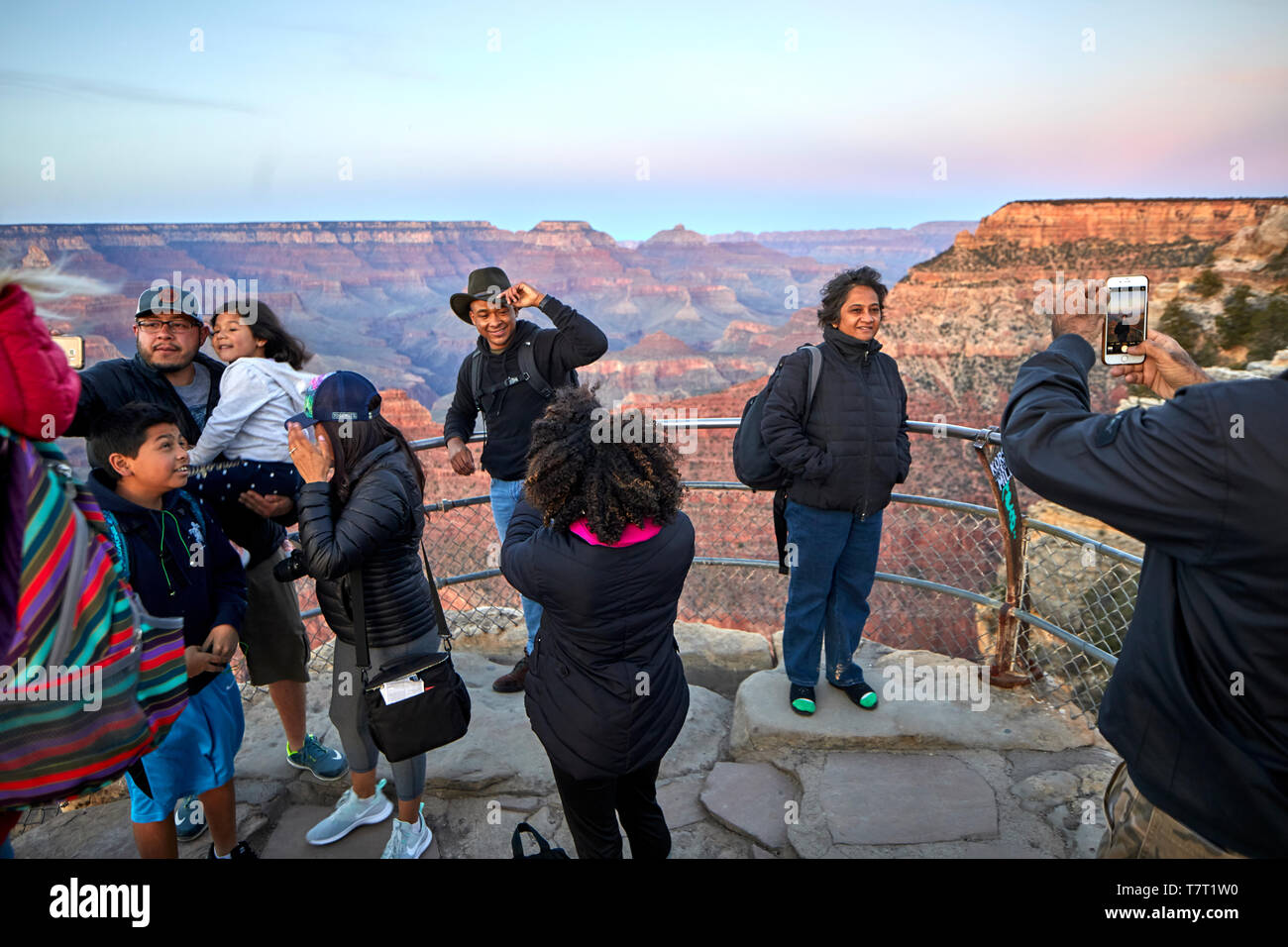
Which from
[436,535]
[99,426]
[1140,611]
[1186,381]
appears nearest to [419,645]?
[99,426]

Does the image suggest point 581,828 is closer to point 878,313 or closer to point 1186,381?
point 1186,381

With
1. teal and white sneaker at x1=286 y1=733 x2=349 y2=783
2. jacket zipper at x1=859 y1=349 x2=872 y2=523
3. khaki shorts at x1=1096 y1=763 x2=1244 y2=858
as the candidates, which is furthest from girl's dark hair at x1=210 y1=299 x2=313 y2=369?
khaki shorts at x1=1096 y1=763 x2=1244 y2=858

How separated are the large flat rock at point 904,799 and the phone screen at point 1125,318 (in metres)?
1.84

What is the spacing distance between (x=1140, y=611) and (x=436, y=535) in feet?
98.0

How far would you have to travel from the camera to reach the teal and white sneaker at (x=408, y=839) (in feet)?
8.34

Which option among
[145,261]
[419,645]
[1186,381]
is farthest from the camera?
[145,261]

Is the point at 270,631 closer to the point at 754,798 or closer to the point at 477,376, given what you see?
the point at 477,376

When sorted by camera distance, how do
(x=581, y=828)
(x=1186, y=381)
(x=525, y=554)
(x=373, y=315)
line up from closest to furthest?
(x=1186, y=381), (x=525, y=554), (x=581, y=828), (x=373, y=315)

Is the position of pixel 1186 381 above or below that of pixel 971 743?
above

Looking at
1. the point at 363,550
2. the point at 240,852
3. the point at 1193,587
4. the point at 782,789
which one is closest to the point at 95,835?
the point at 240,852

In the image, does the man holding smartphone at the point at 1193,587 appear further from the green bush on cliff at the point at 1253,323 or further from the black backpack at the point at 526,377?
the green bush on cliff at the point at 1253,323

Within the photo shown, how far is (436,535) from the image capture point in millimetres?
29734

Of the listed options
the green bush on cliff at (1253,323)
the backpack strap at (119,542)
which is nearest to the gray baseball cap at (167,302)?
the backpack strap at (119,542)

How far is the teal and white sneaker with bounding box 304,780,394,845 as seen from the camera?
2.68m
